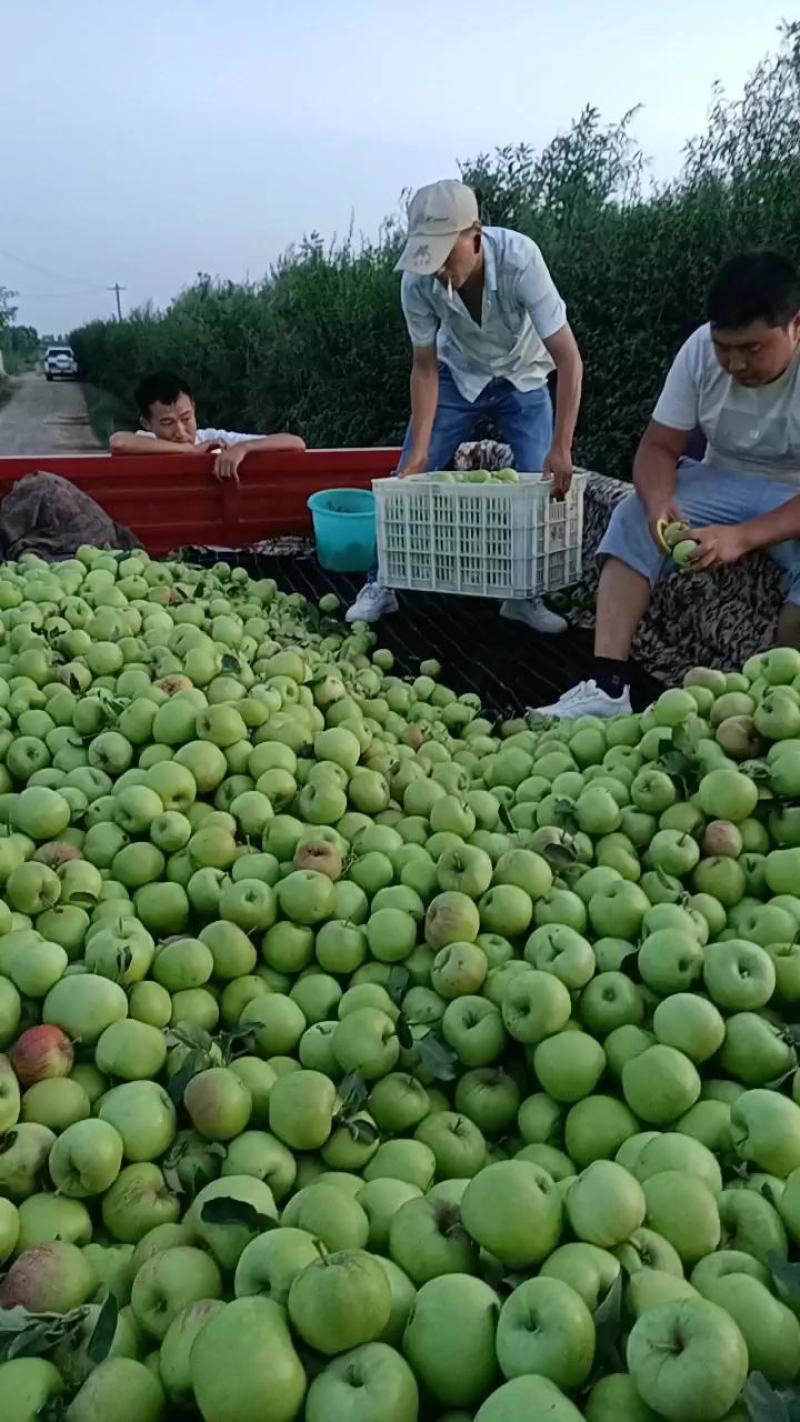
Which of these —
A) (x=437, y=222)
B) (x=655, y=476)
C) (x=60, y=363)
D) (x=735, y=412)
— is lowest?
(x=655, y=476)

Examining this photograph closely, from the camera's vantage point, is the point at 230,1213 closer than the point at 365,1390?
No

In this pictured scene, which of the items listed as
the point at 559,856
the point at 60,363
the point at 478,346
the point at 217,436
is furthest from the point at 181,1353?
the point at 60,363

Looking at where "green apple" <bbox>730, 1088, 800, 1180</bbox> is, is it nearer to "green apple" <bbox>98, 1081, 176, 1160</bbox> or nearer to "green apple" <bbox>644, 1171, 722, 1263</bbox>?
"green apple" <bbox>644, 1171, 722, 1263</bbox>

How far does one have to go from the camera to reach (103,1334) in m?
0.98

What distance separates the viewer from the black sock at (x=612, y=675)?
342cm

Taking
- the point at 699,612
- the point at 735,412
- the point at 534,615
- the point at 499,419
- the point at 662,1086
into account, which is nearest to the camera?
the point at 662,1086

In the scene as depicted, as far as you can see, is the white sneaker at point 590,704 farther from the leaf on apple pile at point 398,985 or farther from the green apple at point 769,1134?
the green apple at point 769,1134

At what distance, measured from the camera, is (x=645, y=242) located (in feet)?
30.0

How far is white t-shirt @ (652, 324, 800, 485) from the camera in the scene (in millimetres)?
3561

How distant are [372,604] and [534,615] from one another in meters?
0.72

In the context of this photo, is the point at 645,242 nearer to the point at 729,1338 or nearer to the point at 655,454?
the point at 655,454

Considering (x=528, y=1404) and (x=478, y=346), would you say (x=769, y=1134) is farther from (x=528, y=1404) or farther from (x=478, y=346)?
(x=478, y=346)

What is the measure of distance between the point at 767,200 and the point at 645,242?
42.2 inches

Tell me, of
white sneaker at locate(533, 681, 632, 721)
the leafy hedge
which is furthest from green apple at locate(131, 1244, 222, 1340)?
the leafy hedge
